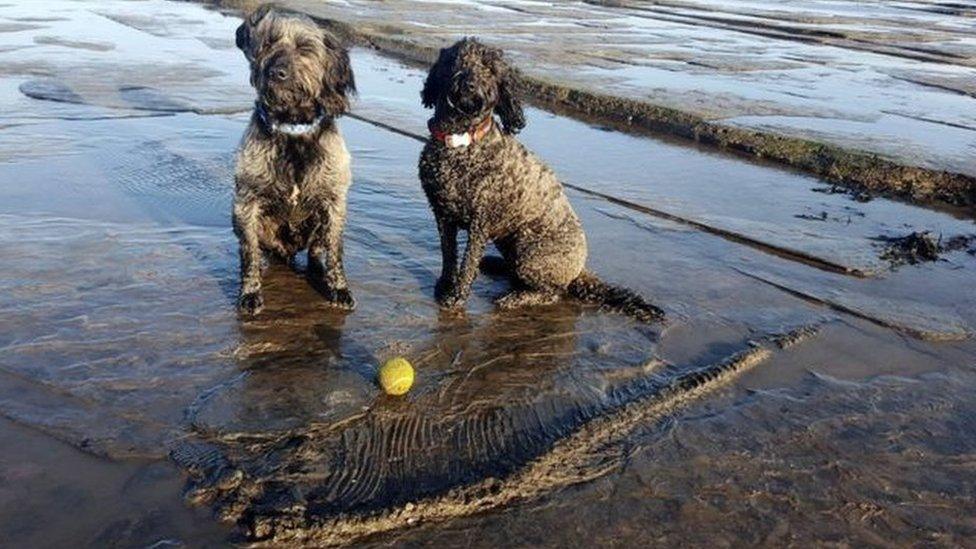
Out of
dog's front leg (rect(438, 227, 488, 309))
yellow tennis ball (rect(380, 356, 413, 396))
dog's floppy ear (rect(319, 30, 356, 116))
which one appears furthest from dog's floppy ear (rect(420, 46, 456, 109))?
yellow tennis ball (rect(380, 356, 413, 396))

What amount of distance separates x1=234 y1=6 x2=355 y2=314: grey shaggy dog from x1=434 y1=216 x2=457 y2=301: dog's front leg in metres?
0.68

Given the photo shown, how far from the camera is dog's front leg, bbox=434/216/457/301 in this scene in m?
5.75

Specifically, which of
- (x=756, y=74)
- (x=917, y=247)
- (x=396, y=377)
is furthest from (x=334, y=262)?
(x=756, y=74)

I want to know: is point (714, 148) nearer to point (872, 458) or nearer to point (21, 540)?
point (872, 458)

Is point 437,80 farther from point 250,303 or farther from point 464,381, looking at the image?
point 464,381

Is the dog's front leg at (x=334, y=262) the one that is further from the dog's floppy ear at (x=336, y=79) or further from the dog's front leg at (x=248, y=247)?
the dog's floppy ear at (x=336, y=79)

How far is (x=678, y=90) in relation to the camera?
13.3m

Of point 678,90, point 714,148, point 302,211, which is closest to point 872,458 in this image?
point 302,211

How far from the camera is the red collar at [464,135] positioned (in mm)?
5504

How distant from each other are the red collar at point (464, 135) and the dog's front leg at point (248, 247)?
4.29 ft

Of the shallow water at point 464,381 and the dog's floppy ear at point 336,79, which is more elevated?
the dog's floppy ear at point 336,79

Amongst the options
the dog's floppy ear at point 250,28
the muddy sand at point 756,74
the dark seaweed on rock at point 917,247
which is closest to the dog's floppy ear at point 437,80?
the dog's floppy ear at point 250,28

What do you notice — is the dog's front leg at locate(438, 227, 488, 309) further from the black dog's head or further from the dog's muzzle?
the dog's muzzle

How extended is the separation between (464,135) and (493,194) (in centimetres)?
45
